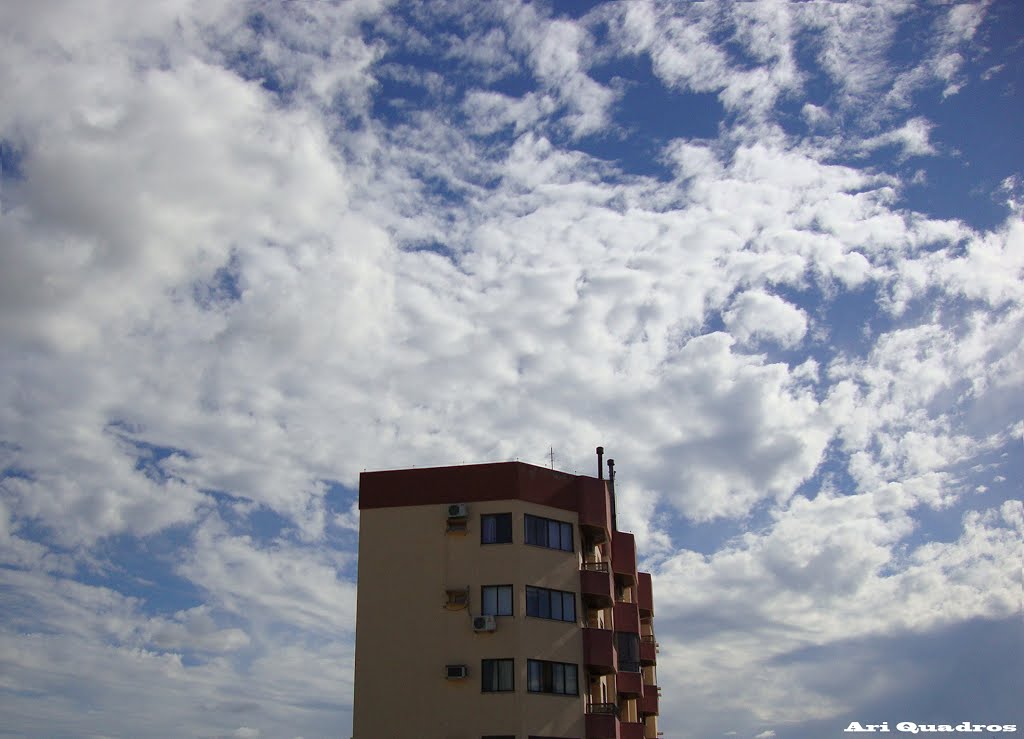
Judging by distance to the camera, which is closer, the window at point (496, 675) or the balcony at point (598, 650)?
the window at point (496, 675)

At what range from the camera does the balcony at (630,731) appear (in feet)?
172

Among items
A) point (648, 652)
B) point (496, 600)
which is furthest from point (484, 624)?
point (648, 652)

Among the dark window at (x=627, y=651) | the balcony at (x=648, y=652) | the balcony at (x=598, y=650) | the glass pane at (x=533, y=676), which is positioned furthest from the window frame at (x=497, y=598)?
the balcony at (x=648, y=652)

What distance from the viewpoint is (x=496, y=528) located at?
49594mm

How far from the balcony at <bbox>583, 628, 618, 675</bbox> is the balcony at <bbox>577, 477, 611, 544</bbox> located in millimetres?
5317

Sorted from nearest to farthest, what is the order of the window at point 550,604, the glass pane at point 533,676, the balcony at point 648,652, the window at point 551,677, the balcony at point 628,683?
1. the glass pane at point 533,676
2. the window at point 551,677
3. the window at point 550,604
4. the balcony at point 628,683
5. the balcony at point 648,652

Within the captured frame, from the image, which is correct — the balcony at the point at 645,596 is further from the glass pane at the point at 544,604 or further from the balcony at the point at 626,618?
the glass pane at the point at 544,604

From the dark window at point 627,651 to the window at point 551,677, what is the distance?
7345 millimetres

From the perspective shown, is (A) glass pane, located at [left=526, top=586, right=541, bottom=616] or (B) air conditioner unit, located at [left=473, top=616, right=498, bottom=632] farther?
(A) glass pane, located at [left=526, top=586, right=541, bottom=616]

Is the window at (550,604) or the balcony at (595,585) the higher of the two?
the balcony at (595,585)

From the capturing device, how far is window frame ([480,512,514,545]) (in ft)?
162

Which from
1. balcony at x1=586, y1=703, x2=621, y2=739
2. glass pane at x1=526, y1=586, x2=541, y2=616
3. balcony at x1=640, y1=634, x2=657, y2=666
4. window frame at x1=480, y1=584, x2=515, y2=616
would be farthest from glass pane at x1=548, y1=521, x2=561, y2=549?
balcony at x1=640, y1=634, x2=657, y2=666

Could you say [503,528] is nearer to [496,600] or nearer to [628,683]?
[496,600]

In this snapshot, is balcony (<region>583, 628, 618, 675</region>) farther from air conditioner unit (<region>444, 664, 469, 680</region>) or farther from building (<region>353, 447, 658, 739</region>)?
air conditioner unit (<region>444, 664, 469, 680</region>)
